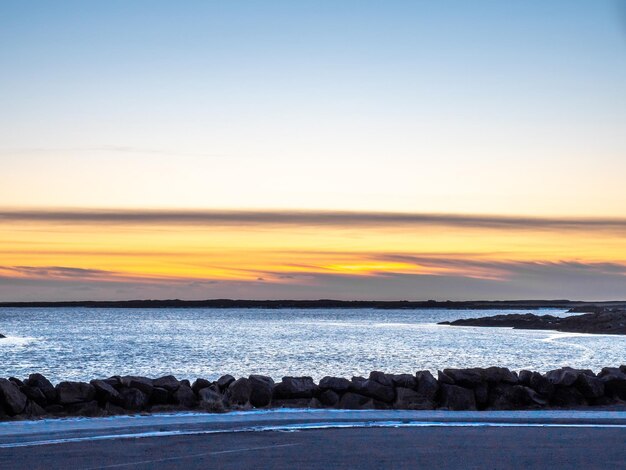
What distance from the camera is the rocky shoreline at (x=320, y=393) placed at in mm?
16984

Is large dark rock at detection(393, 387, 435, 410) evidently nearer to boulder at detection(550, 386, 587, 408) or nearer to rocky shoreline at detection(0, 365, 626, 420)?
rocky shoreline at detection(0, 365, 626, 420)

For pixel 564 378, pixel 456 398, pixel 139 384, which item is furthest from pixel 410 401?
pixel 139 384

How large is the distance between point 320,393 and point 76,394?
4.71 meters

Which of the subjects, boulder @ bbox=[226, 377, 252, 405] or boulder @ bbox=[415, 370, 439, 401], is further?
boulder @ bbox=[415, 370, 439, 401]

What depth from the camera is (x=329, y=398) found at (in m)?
18.0

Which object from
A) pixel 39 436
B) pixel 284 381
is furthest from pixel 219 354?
pixel 39 436

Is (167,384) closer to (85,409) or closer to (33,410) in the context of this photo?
(85,409)

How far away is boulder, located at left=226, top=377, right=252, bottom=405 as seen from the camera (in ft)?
58.2

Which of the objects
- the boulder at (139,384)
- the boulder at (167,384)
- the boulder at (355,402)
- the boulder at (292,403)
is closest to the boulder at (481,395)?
the boulder at (355,402)

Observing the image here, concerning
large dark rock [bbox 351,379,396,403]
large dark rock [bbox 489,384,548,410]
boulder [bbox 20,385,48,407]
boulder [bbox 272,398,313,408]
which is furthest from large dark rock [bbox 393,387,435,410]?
boulder [bbox 20,385,48,407]

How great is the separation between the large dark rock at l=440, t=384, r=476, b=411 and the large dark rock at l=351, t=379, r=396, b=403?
3.48 ft

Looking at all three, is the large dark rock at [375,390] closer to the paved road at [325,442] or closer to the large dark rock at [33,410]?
the paved road at [325,442]

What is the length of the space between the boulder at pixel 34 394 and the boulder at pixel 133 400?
56.6 inches

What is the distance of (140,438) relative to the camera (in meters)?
13.5
